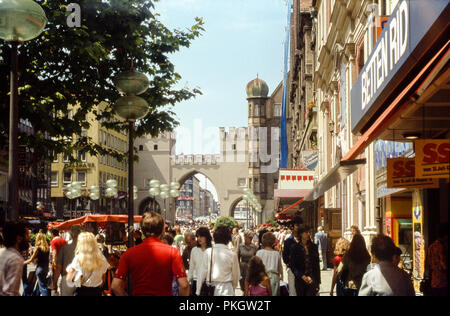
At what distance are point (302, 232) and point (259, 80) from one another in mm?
102086

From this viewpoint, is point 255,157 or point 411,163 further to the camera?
point 255,157

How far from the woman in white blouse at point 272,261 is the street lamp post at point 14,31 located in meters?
3.60

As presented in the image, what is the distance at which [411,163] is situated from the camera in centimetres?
1095

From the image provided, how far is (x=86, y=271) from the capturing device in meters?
8.23

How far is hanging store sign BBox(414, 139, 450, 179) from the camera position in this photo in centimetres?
832

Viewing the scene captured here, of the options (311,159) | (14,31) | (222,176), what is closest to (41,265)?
(14,31)

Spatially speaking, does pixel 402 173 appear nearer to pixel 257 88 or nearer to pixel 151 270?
pixel 151 270

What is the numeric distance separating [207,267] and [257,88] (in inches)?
4120

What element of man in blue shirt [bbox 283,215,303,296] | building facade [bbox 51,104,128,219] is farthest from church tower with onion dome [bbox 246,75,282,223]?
man in blue shirt [bbox 283,215,303,296]

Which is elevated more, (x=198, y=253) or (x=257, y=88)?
(x=257, y=88)

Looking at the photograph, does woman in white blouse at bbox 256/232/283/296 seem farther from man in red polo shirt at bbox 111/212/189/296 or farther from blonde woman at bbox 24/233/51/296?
blonde woman at bbox 24/233/51/296

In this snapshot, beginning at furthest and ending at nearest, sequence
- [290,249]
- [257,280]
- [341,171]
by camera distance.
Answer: [341,171] < [290,249] < [257,280]
